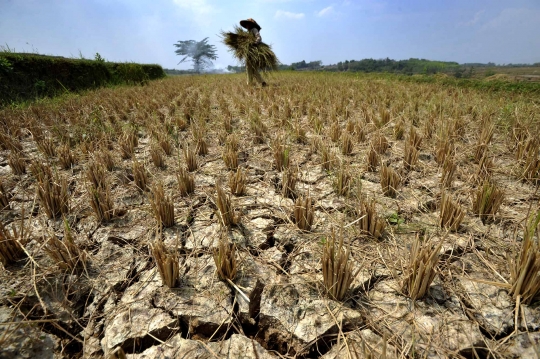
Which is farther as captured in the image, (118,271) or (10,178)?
(10,178)

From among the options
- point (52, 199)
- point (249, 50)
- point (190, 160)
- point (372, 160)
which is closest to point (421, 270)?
point (372, 160)

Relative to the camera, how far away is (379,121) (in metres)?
3.22

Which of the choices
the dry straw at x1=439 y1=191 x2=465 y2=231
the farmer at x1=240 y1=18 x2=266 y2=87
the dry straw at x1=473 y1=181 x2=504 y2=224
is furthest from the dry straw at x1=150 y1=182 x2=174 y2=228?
the farmer at x1=240 y1=18 x2=266 y2=87

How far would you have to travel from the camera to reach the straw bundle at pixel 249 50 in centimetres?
764

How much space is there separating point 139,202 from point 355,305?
156 cm

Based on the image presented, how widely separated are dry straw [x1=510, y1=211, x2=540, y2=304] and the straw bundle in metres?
7.81

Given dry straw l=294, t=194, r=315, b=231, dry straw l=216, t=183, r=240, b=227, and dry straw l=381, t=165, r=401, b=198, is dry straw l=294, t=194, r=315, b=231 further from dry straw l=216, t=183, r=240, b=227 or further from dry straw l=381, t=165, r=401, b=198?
dry straw l=381, t=165, r=401, b=198

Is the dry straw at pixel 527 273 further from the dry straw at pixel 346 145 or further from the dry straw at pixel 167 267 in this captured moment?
the dry straw at pixel 346 145

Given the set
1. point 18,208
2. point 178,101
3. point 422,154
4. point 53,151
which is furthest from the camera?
point 178,101

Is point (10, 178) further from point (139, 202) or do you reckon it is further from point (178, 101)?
point (178, 101)

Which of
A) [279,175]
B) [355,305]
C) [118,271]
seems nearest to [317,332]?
[355,305]

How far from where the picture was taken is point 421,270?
101 centimetres

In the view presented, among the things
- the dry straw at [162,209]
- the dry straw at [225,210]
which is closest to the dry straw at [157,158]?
the dry straw at [162,209]

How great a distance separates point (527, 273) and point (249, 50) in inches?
322
